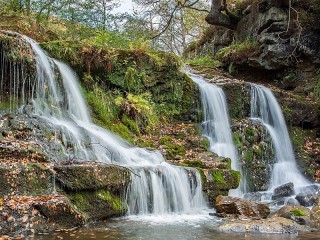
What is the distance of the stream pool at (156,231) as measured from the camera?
18.8 ft

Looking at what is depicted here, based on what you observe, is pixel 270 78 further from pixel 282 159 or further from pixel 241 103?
pixel 282 159

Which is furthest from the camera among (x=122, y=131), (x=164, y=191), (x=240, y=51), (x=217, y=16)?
(x=217, y=16)

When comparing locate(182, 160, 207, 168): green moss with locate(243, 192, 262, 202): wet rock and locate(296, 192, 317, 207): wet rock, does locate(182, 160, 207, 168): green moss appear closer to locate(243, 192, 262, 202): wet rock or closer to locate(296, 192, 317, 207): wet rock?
locate(243, 192, 262, 202): wet rock

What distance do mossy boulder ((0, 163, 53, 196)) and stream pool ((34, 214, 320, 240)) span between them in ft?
3.08

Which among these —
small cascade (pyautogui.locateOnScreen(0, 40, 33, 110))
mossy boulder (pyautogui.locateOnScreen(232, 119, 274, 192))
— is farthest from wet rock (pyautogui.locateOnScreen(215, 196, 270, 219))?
small cascade (pyautogui.locateOnScreen(0, 40, 33, 110))

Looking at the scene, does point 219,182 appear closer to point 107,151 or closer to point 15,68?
point 107,151

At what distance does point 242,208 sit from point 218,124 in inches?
221

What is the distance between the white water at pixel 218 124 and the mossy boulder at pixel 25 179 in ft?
19.9

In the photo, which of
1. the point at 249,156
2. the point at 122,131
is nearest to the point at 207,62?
the point at 249,156

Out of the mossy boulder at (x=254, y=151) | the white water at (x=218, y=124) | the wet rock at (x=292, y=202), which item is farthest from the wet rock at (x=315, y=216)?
the mossy boulder at (x=254, y=151)

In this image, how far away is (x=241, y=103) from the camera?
1397 cm

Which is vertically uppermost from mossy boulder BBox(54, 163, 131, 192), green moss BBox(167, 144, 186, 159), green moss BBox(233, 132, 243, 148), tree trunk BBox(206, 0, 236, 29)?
tree trunk BBox(206, 0, 236, 29)

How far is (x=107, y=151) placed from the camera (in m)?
8.79

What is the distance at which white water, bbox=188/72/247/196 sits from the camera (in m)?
11.9
